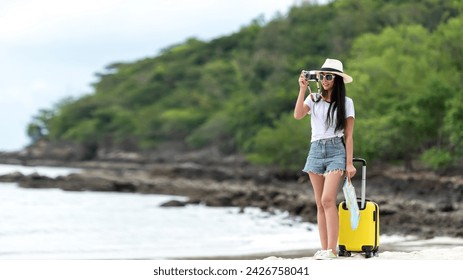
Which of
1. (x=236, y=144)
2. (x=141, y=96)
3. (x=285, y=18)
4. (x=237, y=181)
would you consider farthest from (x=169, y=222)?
(x=141, y=96)

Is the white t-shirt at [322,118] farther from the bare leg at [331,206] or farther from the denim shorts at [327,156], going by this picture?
the bare leg at [331,206]

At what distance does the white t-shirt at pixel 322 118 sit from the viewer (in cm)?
733

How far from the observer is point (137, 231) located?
25391 millimetres

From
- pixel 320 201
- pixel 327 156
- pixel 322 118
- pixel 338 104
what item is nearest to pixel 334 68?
pixel 338 104

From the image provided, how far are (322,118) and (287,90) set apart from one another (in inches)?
2331

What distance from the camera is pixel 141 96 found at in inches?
3905

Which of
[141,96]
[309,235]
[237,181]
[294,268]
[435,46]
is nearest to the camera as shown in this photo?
[294,268]

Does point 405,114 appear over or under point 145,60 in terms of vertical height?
under

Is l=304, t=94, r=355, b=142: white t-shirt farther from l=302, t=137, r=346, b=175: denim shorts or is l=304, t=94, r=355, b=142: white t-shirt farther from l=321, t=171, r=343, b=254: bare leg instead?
l=321, t=171, r=343, b=254: bare leg

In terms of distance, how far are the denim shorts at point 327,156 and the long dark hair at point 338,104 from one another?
0.45 feet

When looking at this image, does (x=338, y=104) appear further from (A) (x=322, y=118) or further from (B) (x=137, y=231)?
(B) (x=137, y=231)

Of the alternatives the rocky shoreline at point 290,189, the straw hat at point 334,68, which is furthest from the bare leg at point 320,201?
the rocky shoreline at point 290,189

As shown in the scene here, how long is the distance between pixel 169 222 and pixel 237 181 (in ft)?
66.7

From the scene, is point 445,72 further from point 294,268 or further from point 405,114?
point 294,268
